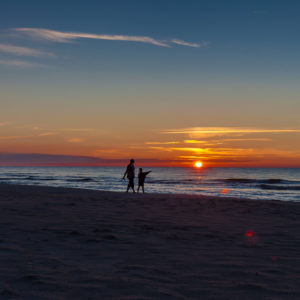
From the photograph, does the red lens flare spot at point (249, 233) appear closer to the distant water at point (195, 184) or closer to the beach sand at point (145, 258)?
the beach sand at point (145, 258)

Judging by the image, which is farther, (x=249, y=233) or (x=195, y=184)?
(x=195, y=184)

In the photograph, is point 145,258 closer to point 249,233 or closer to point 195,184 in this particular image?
point 249,233

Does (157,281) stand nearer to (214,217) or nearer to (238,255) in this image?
(238,255)

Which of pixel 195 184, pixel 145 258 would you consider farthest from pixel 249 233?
pixel 195 184

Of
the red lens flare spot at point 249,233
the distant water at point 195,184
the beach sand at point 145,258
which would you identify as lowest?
the distant water at point 195,184

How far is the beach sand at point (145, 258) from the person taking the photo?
3.96m

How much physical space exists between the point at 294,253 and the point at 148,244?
2.51 m

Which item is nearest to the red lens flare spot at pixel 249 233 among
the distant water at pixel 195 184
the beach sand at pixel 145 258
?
the beach sand at pixel 145 258

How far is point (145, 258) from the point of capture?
210 inches

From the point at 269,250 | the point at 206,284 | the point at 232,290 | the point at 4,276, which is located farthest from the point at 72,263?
the point at 269,250

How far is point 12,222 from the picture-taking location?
26.3 feet

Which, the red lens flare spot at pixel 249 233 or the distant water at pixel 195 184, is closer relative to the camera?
the red lens flare spot at pixel 249 233

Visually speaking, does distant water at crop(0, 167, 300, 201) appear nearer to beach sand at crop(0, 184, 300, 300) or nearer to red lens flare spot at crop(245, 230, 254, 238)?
red lens flare spot at crop(245, 230, 254, 238)

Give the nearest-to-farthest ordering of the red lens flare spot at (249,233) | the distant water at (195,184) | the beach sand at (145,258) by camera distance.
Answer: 1. the beach sand at (145,258)
2. the red lens flare spot at (249,233)
3. the distant water at (195,184)
